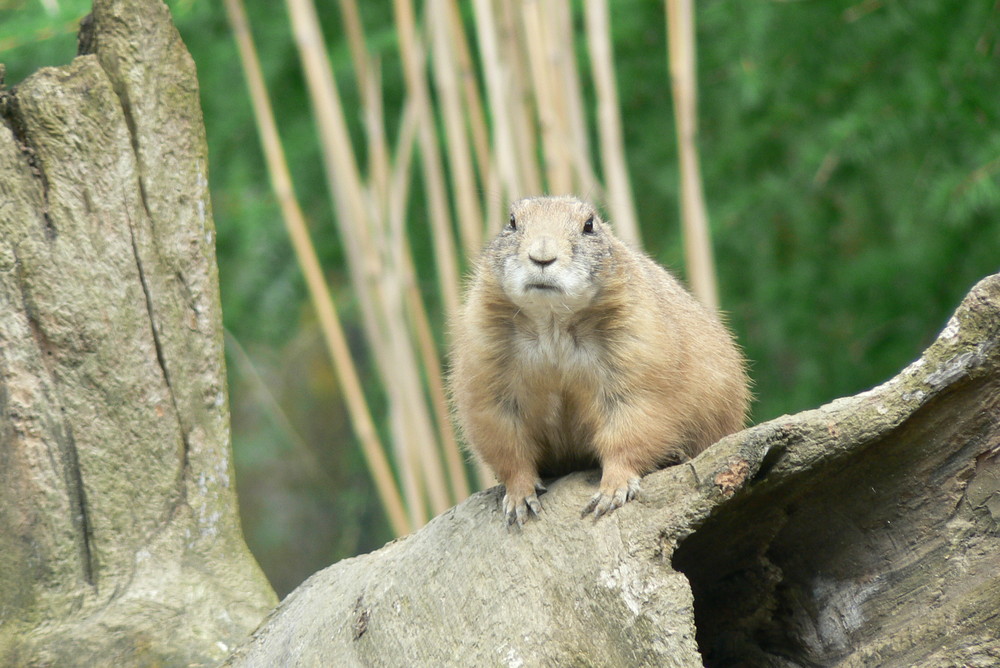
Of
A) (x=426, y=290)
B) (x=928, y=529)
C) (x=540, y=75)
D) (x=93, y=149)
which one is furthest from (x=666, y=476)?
(x=426, y=290)

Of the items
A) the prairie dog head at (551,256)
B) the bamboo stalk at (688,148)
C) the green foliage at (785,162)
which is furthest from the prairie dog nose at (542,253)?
the green foliage at (785,162)

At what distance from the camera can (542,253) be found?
247 centimetres

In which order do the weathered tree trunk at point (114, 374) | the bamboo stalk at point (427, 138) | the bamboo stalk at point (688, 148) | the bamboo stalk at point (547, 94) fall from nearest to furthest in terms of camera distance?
the weathered tree trunk at point (114, 374), the bamboo stalk at point (547, 94), the bamboo stalk at point (688, 148), the bamboo stalk at point (427, 138)

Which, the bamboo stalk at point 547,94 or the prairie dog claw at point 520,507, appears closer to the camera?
the prairie dog claw at point 520,507

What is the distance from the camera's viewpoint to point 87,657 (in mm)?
2398

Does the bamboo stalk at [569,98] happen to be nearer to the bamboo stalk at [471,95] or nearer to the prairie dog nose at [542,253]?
the bamboo stalk at [471,95]

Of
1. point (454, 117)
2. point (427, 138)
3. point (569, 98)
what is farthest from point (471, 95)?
point (569, 98)

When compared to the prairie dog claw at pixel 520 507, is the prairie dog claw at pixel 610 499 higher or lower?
higher

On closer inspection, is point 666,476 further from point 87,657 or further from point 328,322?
point 328,322

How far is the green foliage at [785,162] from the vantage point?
4.25 metres

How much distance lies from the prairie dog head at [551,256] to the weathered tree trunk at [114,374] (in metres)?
0.76

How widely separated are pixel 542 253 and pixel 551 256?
0.07ft

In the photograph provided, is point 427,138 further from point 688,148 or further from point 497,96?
point 688,148

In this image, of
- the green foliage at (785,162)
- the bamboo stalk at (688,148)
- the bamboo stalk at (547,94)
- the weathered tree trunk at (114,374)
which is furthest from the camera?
the green foliage at (785,162)
